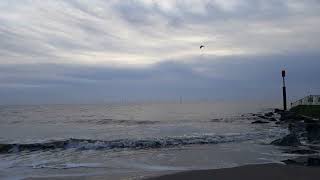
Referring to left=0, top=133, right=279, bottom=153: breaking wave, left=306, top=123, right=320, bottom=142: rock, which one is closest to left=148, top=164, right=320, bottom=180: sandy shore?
left=0, top=133, right=279, bottom=153: breaking wave

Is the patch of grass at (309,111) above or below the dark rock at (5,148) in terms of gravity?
above

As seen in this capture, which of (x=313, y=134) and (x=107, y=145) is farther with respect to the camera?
(x=313, y=134)

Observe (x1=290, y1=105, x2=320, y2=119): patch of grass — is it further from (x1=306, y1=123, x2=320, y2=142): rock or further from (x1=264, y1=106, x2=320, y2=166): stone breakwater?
(x1=264, y1=106, x2=320, y2=166): stone breakwater

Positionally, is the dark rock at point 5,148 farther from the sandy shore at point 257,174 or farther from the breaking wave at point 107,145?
the sandy shore at point 257,174

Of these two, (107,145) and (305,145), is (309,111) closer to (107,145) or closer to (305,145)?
(305,145)

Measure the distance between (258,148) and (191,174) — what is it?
9227 mm

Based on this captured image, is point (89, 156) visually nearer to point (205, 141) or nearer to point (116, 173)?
point (116, 173)

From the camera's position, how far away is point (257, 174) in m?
13.0

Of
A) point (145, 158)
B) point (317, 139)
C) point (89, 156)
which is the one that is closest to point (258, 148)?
point (317, 139)

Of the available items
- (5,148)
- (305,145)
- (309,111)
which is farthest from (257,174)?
(309,111)

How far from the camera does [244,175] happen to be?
42.4 ft

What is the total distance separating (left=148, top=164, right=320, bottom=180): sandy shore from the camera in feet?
40.6

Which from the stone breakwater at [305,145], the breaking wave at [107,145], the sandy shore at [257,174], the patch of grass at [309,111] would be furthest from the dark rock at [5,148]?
the patch of grass at [309,111]

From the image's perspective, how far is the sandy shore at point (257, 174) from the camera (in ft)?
40.6
